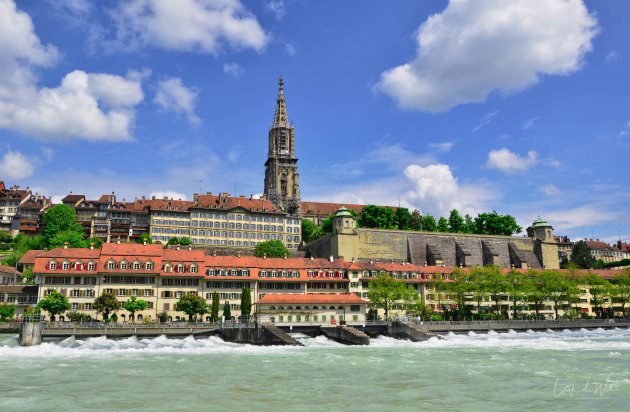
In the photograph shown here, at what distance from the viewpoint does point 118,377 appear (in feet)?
118

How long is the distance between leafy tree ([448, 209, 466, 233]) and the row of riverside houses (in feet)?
160

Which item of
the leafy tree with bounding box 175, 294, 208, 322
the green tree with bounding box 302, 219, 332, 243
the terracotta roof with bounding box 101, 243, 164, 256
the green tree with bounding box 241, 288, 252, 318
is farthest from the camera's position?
the green tree with bounding box 302, 219, 332, 243

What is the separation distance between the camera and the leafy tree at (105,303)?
69625 mm

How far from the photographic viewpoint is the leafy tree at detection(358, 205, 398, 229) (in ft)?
434

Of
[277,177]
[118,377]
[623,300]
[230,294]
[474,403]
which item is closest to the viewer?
[474,403]

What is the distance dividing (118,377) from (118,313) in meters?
41.6

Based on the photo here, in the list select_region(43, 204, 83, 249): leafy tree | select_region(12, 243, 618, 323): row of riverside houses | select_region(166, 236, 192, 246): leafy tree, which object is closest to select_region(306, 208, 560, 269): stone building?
select_region(12, 243, 618, 323): row of riverside houses

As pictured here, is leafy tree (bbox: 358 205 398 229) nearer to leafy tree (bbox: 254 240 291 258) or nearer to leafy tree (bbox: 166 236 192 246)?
leafy tree (bbox: 254 240 291 258)

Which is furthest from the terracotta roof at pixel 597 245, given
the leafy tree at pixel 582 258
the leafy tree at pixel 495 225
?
the leafy tree at pixel 495 225

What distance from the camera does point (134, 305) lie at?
7194cm

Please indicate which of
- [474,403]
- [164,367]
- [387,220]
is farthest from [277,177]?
[474,403]

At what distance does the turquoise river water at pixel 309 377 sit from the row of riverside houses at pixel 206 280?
1671 cm

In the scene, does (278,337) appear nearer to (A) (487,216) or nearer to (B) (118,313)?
(B) (118,313)

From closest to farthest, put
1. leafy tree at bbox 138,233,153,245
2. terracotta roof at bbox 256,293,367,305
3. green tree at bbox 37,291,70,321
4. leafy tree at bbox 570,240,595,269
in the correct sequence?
green tree at bbox 37,291,70,321, terracotta roof at bbox 256,293,367,305, leafy tree at bbox 138,233,153,245, leafy tree at bbox 570,240,595,269
